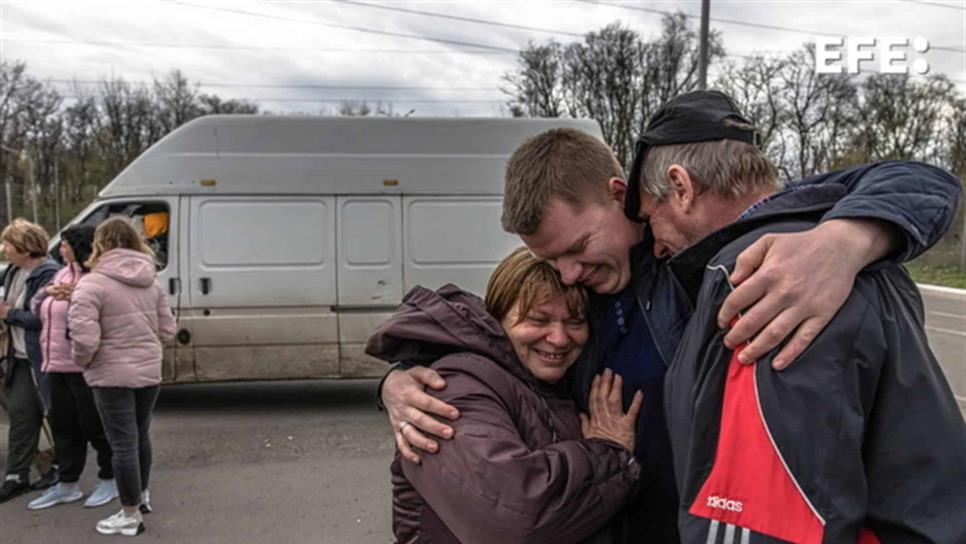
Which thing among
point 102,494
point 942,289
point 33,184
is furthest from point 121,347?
point 33,184

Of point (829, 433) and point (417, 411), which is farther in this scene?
point (417, 411)

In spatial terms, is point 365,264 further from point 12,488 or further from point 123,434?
point 12,488

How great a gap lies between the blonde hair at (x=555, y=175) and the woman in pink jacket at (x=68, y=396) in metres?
3.99

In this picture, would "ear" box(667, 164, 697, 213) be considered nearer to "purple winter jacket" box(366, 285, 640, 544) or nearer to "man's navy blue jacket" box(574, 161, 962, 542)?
"man's navy blue jacket" box(574, 161, 962, 542)

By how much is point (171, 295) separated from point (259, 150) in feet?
5.41

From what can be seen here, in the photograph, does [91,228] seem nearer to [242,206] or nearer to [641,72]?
[242,206]

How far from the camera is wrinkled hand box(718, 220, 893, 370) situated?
932 millimetres

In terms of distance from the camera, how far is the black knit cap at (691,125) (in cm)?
126

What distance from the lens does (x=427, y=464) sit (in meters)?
1.37

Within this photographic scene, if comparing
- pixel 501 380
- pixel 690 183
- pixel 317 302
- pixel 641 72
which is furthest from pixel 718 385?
pixel 641 72

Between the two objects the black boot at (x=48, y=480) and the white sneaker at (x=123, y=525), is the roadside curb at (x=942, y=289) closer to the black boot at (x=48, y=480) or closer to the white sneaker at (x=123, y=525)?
the white sneaker at (x=123, y=525)

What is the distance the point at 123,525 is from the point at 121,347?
1070 millimetres

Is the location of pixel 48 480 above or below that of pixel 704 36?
below

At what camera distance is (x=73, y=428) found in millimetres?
4668
